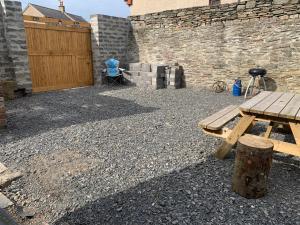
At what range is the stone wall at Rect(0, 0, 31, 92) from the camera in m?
6.96

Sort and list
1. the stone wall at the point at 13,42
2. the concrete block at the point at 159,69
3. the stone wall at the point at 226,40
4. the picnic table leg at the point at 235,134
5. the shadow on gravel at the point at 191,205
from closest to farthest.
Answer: the shadow on gravel at the point at 191,205 < the picnic table leg at the point at 235,134 < the stone wall at the point at 13,42 < the stone wall at the point at 226,40 < the concrete block at the point at 159,69

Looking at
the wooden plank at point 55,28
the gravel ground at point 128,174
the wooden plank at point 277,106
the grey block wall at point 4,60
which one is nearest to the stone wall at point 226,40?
the wooden plank at point 55,28

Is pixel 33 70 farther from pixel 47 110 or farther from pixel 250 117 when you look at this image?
pixel 250 117

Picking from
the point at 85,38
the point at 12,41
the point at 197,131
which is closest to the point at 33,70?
the point at 12,41

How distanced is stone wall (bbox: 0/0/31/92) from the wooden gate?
0.43 m

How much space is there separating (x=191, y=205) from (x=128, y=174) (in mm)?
888

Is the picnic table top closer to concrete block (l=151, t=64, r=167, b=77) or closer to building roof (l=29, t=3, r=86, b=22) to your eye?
concrete block (l=151, t=64, r=167, b=77)

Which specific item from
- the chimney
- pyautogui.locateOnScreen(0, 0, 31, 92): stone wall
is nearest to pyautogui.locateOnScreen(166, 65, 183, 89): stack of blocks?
pyautogui.locateOnScreen(0, 0, 31, 92): stone wall

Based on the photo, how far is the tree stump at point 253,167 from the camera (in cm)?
230

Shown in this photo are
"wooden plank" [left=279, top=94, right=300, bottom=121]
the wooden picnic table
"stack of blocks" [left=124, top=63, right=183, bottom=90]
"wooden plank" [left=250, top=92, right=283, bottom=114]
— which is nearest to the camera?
"wooden plank" [left=279, top=94, right=300, bottom=121]

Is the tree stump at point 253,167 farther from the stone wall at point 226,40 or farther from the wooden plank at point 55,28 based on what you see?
the wooden plank at point 55,28

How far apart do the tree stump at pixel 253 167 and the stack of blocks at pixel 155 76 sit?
6618 millimetres

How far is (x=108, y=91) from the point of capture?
28.0 ft

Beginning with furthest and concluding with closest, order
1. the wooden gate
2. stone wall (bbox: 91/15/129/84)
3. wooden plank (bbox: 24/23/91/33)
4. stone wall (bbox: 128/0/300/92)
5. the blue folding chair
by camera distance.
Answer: the blue folding chair → stone wall (bbox: 91/15/129/84) → the wooden gate → wooden plank (bbox: 24/23/91/33) → stone wall (bbox: 128/0/300/92)
